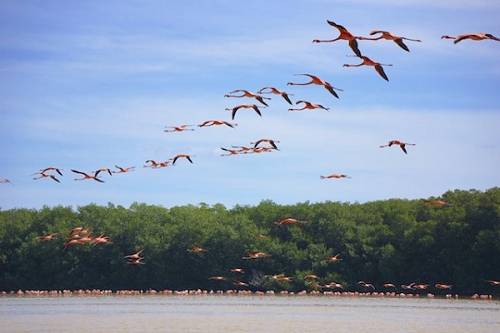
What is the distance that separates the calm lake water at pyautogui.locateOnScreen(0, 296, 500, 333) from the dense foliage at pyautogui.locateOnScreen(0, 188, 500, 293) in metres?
12.2

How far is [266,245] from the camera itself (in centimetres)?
11606

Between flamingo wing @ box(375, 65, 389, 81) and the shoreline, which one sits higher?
flamingo wing @ box(375, 65, 389, 81)

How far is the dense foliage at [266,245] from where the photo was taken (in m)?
102

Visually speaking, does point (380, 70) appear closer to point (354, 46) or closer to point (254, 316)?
point (354, 46)

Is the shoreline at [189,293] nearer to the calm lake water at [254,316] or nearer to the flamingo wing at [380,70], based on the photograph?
the calm lake water at [254,316]

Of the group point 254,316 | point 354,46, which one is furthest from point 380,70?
point 254,316

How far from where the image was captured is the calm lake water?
194 ft

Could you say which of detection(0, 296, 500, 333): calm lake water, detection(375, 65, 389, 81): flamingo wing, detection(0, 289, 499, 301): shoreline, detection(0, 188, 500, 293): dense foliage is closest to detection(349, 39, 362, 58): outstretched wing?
detection(375, 65, 389, 81): flamingo wing

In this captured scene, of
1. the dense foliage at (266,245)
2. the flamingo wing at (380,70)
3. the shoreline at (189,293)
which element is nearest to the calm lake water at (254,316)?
the shoreline at (189,293)

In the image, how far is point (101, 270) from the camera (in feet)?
400

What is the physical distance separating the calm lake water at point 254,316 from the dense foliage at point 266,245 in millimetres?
12154

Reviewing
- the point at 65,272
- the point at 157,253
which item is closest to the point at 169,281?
the point at 157,253

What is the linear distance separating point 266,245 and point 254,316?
46.2m

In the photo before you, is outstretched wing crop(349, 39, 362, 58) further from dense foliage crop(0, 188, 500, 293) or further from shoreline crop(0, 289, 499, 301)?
shoreline crop(0, 289, 499, 301)
